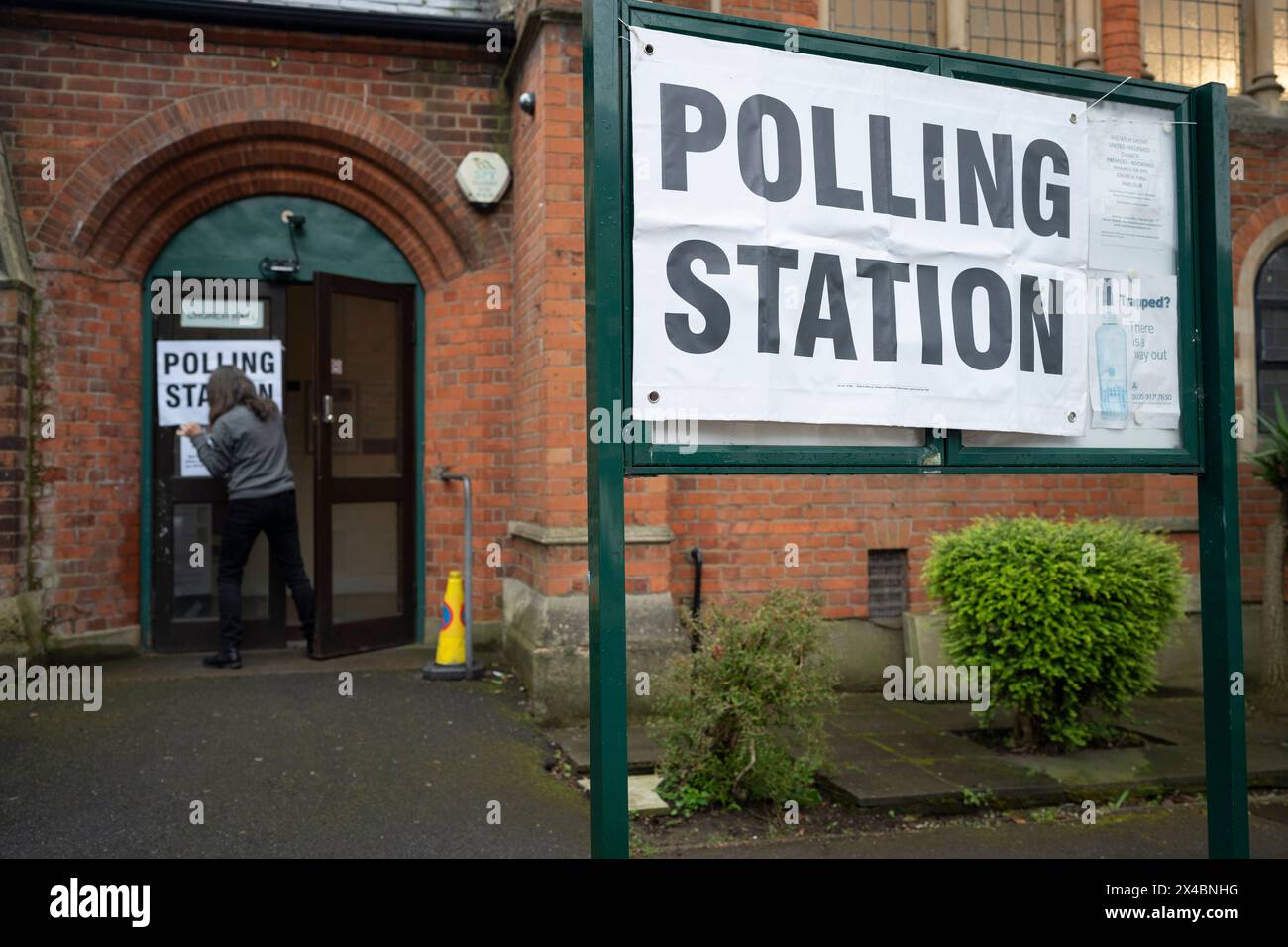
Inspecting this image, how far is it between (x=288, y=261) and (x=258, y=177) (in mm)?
658

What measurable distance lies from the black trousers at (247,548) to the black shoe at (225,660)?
44 mm

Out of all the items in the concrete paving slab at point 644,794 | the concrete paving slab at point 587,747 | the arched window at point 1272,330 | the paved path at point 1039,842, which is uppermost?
the arched window at point 1272,330

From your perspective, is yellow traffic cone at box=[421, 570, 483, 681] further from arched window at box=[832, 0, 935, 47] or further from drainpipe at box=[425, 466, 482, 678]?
arched window at box=[832, 0, 935, 47]

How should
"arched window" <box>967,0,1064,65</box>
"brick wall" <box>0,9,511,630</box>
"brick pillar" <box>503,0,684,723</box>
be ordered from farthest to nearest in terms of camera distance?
1. "arched window" <box>967,0,1064,65</box>
2. "brick wall" <box>0,9,511,630</box>
3. "brick pillar" <box>503,0,684,723</box>

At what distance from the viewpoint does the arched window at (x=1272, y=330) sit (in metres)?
8.35

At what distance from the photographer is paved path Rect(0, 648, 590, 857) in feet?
14.4

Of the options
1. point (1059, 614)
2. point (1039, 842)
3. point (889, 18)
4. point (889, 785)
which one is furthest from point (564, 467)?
point (889, 18)

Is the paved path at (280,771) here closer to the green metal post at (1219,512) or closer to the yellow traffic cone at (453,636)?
the yellow traffic cone at (453,636)

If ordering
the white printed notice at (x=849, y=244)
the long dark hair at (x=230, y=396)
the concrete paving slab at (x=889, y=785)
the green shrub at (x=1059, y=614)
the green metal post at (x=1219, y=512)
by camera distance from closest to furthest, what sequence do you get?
1. the white printed notice at (x=849, y=244)
2. the green metal post at (x=1219, y=512)
3. the concrete paving slab at (x=889, y=785)
4. the green shrub at (x=1059, y=614)
5. the long dark hair at (x=230, y=396)

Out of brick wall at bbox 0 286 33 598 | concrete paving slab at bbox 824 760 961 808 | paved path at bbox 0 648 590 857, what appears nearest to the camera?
paved path at bbox 0 648 590 857

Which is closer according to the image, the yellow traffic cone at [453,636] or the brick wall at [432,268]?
the brick wall at [432,268]

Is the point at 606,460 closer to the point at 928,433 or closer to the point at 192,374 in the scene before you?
the point at 928,433

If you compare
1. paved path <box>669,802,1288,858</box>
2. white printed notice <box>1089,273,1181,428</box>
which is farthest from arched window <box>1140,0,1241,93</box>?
paved path <box>669,802,1288,858</box>

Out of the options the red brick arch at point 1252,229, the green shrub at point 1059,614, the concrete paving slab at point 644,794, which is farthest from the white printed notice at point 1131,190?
the red brick arch at point 1252,229
